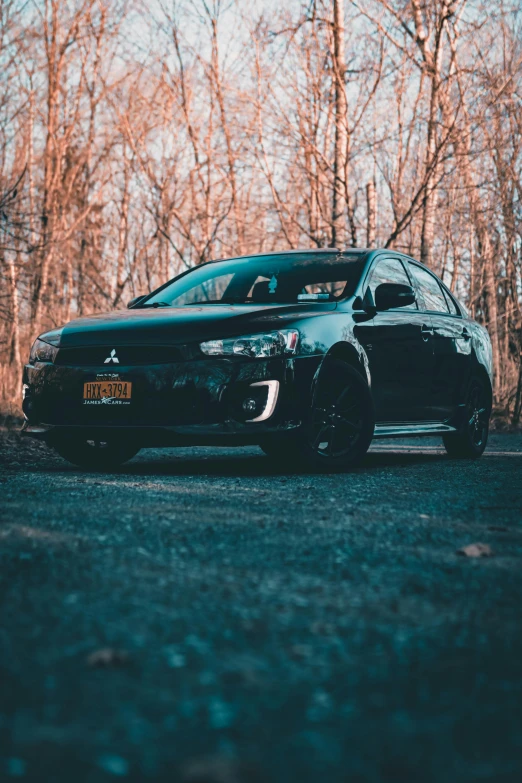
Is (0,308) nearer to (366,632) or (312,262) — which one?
(312,262)

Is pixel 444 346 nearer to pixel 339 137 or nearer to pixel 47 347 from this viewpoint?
pixel 47 347

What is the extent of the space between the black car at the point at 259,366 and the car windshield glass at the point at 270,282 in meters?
0.01

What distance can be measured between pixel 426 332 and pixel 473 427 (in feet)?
4.18

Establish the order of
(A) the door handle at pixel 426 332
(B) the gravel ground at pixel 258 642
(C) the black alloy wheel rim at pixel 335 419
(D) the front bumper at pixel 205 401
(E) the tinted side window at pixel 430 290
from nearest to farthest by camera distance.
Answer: (B) the gravel ground at pixel 258 642
(D) the front bumper at pixel 205 401
(C) the black alloy wheel rim at pixel 335 419
(A) the door handle at pixel 426 332
(E) the tinted side window at pixel 430 290

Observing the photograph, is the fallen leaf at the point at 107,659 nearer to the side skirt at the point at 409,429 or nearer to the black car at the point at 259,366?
the black car at the point at 259,366

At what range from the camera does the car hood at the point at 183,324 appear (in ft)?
20.9

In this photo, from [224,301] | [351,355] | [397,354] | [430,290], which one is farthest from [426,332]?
[224,301]

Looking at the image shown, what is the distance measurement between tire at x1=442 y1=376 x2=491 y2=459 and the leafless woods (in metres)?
5.91

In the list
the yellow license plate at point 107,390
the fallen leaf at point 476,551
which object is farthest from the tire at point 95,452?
A: the fallen leaf at point 476,551

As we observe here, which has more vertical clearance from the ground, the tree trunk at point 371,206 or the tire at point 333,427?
the tree trunk at point 371,206

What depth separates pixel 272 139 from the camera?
15766 millimetres

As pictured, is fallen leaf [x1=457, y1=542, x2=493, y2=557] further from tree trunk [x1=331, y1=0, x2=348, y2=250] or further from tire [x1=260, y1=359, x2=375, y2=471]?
tree trunk [x1=331, y1=0, x2=348, y2=250]

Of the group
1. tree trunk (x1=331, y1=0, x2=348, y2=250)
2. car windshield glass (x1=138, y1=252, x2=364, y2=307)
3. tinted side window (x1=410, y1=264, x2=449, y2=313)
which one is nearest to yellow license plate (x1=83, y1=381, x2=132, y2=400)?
car windshield glass (x1=138, y1=252, x2=364, y2=307)

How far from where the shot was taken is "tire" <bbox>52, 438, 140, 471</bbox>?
7.35 m
